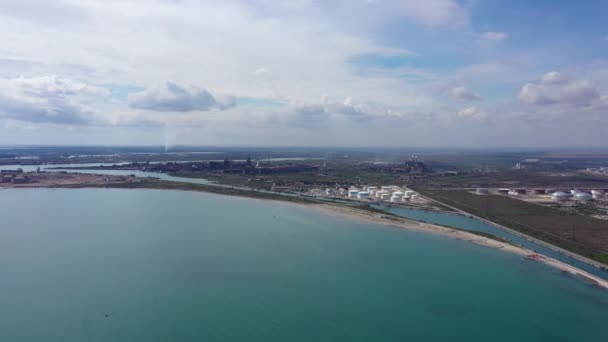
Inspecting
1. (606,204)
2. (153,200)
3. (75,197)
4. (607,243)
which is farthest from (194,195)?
(606,204)

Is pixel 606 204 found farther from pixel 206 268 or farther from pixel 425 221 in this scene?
pixel 206 268

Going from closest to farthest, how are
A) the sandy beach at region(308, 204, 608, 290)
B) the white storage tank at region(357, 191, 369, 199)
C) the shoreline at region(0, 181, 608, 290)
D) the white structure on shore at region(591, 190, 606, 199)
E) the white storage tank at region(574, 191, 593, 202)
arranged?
the sandy beach at region(308, 204, 608, 290) < the shoreline at region(0, 181, 608, 290) < the white storage tank at region(574, 191, 593, 202) < the white structure on shore at region(591, 190, 606, 199) < the white storage tank at region(357, 191, 369, 199)

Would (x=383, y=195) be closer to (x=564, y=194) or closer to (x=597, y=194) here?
(x=564, y=194)

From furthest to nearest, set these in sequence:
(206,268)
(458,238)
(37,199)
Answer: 1. (37,199)
2. (458,238)
3. (206,268)

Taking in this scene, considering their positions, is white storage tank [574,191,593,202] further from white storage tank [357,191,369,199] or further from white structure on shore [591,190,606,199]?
white storage tank [357,191,369,199]

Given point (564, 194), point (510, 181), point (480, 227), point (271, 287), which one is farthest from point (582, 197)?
point (271, 287)

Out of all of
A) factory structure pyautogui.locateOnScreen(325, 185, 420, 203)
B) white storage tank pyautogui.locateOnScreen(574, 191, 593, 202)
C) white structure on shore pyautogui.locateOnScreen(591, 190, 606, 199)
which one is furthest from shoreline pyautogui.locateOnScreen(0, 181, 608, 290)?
white structure on shore pyautogui.locateOnScreen(591, 190, 606, 199)

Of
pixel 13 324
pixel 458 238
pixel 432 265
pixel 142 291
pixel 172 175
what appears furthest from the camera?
pixel 172 175
